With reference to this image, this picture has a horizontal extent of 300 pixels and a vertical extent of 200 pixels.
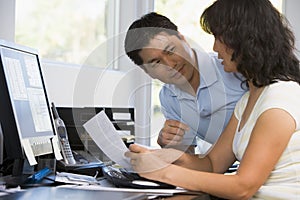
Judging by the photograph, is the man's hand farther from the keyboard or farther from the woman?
the keyboard

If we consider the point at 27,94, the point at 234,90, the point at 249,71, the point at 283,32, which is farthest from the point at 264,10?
the point at 27,94

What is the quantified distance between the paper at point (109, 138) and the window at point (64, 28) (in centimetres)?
71

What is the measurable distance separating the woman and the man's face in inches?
11.7

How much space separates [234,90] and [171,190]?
2.45ft

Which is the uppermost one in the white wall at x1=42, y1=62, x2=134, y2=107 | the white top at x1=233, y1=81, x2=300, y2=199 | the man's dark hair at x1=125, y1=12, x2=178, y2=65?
the man's dark hair at x1=125, y1=12, x2=178, y2=65

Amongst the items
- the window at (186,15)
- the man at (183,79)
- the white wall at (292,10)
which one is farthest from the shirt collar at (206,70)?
the white wall at (292,10)

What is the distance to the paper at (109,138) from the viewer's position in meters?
1.51

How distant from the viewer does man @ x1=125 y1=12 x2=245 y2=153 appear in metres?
1.87

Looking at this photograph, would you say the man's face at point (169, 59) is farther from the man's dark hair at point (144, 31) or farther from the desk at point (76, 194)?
the desk at point (76, 194)

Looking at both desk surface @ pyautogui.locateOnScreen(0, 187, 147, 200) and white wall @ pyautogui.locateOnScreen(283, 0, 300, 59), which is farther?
white wall @ pyautogui.locateOnScreen(283, 0, 300, 59)

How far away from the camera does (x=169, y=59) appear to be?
1.90 metres

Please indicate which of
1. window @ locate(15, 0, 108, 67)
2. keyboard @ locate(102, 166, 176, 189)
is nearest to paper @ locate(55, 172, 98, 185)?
keyboard @ locate(102, 166, 176, 189)

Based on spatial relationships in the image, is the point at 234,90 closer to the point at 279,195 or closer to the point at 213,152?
the point at 213,152

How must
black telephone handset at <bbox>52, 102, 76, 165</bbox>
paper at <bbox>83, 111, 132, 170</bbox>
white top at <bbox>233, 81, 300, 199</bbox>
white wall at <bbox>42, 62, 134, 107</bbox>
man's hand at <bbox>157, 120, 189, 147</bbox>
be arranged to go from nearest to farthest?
Answer: white top at <bbox>233, 81, 300, 199</bbox> → paper at <bbox>83, 111, 132, 170</bbox> → black telephone handset at <bbox>52, 102, 76, 165</bbox> → man's hand at <bbox>157, 120, 189, 147</bbox> → white wall at <bbox>42, 62, 134, 107</bbox>
